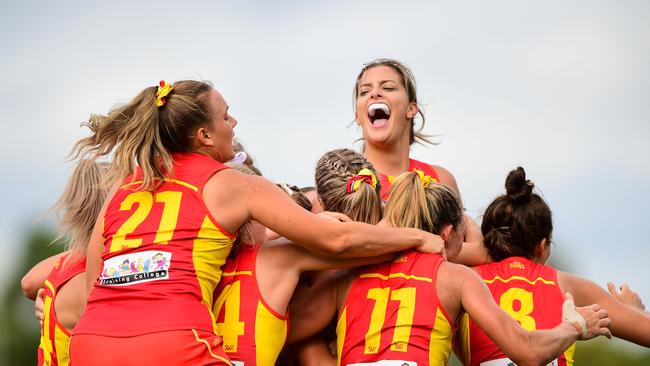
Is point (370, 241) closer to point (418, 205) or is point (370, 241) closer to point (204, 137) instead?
point (418, 205)

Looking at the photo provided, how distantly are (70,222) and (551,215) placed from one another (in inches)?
134

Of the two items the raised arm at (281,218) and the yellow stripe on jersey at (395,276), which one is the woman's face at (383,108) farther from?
the raised arm at (281,218)

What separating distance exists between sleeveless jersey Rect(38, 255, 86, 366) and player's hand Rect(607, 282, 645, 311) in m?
3.75

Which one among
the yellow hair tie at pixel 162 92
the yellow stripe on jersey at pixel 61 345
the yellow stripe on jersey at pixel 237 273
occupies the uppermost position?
the yellow hair tie at pixel 162 92

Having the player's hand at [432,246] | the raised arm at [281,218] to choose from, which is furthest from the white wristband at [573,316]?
the raised arm at [281,218]

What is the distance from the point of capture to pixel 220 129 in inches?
251

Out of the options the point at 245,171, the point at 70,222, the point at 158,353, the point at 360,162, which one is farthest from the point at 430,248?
the point at 70,222

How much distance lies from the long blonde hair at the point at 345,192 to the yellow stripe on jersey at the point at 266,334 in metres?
0.83

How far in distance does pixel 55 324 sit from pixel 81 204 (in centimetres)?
85

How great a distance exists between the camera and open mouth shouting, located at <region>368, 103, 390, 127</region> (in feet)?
28.4

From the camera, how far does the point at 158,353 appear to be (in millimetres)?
5574

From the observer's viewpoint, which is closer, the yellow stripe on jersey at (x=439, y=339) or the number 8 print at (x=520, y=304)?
the yellow stripe on jersey at (x=439, y=339)

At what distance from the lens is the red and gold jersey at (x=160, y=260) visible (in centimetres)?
571

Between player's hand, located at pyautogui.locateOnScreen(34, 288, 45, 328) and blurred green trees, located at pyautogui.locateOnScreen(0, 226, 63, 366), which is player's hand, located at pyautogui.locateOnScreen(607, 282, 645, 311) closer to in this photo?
player's hand, located at pyautogui.locateOnScreen(34, 288, 45, 328)
